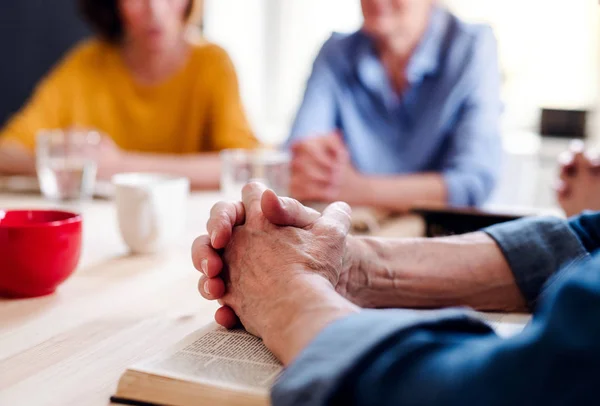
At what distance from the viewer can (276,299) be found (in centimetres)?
62

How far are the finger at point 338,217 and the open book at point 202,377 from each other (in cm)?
17

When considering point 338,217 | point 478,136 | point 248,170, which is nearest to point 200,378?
point 338,217

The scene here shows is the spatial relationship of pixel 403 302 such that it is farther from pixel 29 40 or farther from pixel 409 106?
pixel 29 40

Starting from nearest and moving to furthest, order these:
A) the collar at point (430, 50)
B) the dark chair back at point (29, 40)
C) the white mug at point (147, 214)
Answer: the white mug at point (147, 214) → the collar at point (430, 50) → the dark chair back at point (29, 40)

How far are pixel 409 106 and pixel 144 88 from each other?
0.90m

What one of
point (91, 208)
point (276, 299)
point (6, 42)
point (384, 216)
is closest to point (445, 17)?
point (384, 216)

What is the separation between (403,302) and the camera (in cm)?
79

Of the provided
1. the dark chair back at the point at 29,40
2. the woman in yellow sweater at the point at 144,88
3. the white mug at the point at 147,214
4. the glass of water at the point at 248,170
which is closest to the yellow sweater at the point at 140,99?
the woman in yellow sweater at the point at 144,88

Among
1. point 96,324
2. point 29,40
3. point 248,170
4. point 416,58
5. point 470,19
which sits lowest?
point 96,324

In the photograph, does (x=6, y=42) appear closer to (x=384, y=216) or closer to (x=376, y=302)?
(x=384, y=216)

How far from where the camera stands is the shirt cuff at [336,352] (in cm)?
45

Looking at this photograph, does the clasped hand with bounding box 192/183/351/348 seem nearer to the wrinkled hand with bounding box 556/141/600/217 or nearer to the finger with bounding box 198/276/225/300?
the finger with bounding box 198/276/225/300

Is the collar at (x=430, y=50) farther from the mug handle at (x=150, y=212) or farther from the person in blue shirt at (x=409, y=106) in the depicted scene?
the mug handle at (x=150, y=212)

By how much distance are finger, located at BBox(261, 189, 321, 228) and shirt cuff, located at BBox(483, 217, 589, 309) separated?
0.25m
